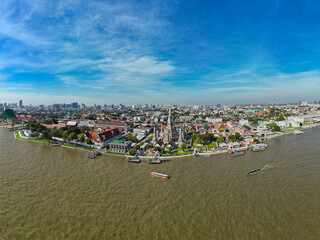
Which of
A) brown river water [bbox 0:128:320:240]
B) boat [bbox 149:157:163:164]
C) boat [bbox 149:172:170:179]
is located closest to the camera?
brown river water [bbox 0:128:320:240]

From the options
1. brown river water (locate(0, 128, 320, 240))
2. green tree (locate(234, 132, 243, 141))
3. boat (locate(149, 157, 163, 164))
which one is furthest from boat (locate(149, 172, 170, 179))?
green tree (locate(234, 132, 243, 141))

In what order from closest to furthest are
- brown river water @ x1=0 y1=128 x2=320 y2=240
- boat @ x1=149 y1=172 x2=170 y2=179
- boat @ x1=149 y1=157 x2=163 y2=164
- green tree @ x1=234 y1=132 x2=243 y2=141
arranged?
brown river water @ x1=0 y1=128 x2=320 y2=240 → boat @ x1=149 y1=172 x2=170 y2=179 → boat @ x1=149 y1=157 x2=163 y2=164 → green tree @ x1=234 y1=132 x2=243 y2=141

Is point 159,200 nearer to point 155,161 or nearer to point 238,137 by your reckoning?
point 155,161

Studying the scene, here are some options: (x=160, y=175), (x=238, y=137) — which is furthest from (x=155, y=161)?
(x=238, y=137)

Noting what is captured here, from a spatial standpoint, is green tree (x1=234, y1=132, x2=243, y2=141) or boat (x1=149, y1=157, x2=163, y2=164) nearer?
boat (x1=149, y1=157, x2=163, y2=164)

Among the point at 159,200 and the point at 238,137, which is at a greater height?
the point at 238,137

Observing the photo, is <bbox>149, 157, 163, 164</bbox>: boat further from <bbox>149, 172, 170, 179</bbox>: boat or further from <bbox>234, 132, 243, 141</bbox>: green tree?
<bbox>234, 132, 243, 141</bbox>: green tree

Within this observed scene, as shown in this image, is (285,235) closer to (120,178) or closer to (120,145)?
(120,178)

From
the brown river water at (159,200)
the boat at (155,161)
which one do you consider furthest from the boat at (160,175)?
the boat at (155,161)

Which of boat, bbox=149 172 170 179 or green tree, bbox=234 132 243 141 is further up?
green tree, bbox=234 132 243 141
